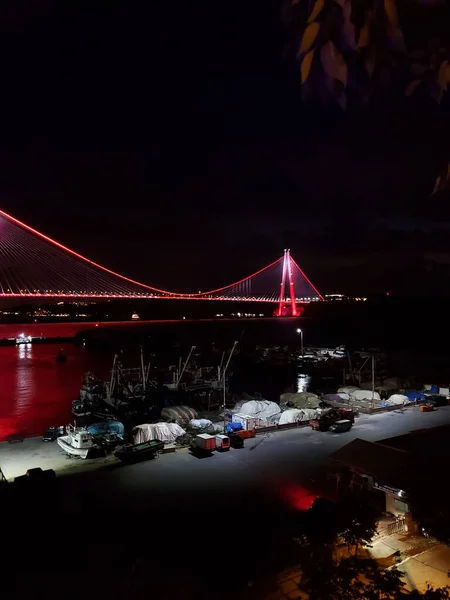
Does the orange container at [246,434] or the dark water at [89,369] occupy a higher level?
the orange container at [246,434]

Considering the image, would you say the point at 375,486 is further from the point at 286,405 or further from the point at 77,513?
the point at 286,405

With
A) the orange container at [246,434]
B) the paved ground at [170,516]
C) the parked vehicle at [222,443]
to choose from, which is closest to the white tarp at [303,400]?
the orange container at [246,434]

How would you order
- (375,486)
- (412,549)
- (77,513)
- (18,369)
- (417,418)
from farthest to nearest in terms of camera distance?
(18,369) → (417,418) → (77,513) → (375,486) → (412,549)

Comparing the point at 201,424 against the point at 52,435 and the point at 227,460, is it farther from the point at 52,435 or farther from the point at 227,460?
the point at 52,435

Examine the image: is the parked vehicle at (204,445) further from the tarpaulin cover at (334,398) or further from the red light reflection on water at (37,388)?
the red light reflection on water at (37,388)

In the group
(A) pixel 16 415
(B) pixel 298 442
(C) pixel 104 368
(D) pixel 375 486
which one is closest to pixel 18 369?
(C) pixel 104 368

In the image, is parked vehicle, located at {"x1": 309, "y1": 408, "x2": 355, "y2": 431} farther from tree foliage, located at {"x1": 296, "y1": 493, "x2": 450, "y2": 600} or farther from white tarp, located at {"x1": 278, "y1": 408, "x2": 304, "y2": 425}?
tree foliage, located at {"x1": 296, "y1": 493, "x2": 450, "y2": 600}
